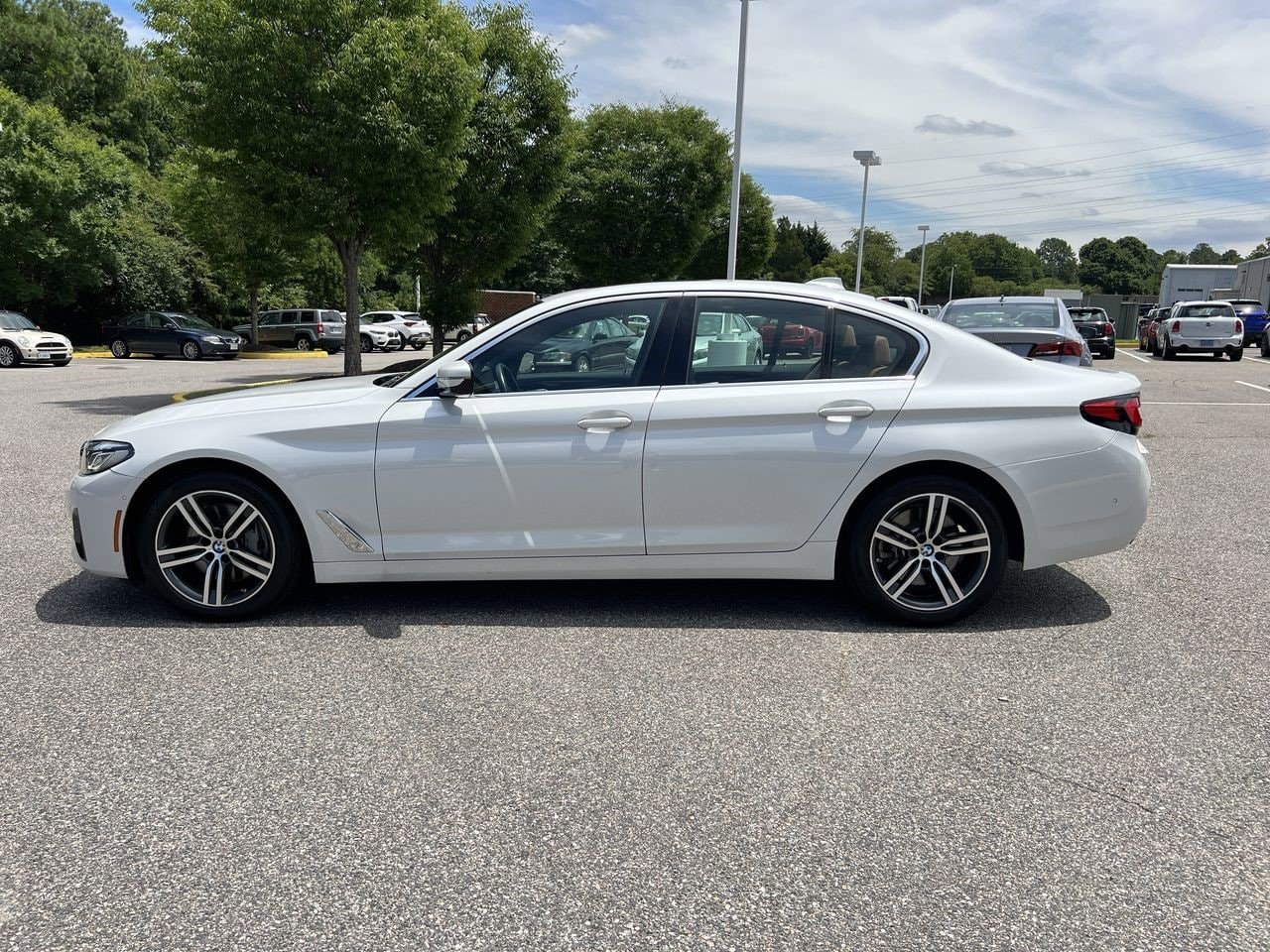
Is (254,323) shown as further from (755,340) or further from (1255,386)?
(755,340)

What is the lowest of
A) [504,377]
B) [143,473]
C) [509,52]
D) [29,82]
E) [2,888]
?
[2,888]

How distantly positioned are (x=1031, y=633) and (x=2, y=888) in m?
4.03

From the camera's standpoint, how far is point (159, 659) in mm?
4281

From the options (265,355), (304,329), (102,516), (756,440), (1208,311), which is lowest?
(265,355)

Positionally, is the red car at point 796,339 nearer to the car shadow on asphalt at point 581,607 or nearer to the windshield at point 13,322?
the car shadow on asphalt at point 581,607

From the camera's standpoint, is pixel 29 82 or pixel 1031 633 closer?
pixel 1031 633

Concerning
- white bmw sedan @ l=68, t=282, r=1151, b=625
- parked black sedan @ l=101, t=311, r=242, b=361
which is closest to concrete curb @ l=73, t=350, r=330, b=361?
parked black sedan @ l=101, t=311, r=242, b=361

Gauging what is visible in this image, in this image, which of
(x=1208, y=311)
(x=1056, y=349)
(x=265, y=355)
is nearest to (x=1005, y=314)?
(x=1056, y=349)

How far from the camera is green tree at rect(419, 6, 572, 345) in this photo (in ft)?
66.2

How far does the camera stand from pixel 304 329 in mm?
36125

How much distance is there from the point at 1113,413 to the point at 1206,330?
92.2 feet

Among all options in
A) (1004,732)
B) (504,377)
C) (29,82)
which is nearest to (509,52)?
(504,377)

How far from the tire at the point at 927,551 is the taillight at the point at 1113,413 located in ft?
2.01

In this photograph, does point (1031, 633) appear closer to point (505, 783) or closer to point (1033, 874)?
point (1033, 874)
